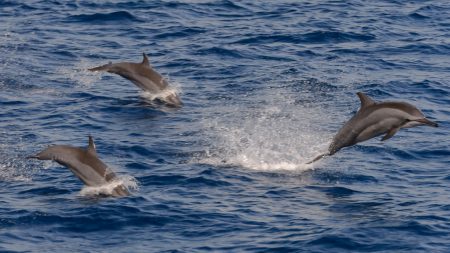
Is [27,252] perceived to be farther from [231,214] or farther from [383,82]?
[383,82]

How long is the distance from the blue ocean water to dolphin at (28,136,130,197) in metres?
0.37

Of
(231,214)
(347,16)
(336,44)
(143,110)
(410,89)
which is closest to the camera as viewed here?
(231,214)

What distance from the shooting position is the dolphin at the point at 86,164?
2188 cm

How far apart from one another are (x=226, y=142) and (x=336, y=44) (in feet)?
35.2

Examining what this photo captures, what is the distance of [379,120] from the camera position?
73.6ft

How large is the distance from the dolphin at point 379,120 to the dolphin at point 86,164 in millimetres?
4738

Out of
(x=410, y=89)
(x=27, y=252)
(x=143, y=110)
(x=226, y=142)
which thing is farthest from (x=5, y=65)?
(x=27, y=252)

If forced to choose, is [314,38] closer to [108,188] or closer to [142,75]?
[142,75]

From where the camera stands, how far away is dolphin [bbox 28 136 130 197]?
71.8 feet

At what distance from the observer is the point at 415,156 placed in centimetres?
2505

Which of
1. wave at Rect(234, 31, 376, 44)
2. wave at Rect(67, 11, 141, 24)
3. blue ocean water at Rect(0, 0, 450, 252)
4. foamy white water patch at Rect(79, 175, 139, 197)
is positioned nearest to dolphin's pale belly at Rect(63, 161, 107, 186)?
foamy white water patch at Rect(79, 175, 139, 197)

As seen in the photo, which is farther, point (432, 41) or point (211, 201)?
point (432, 41)

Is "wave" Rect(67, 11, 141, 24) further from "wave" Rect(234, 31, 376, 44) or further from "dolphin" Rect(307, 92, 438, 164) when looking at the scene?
"dolphin" Rect(307, 92, 438, 164)

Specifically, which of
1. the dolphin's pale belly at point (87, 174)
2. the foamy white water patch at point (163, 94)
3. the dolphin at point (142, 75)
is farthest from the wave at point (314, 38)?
the dolphin's pale belly at point (87, 174)
